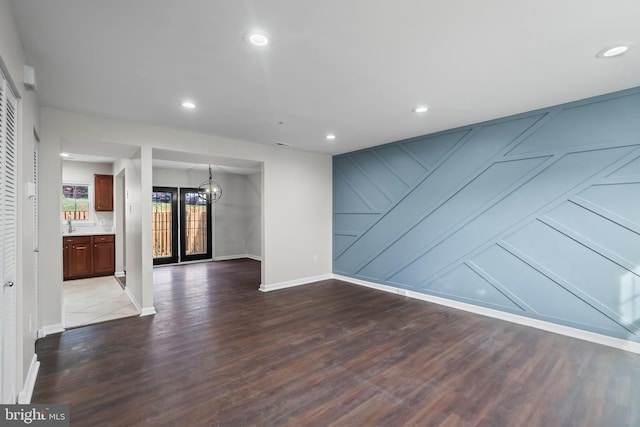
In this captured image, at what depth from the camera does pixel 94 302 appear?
4590 millimetres

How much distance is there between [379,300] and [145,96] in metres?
4.13

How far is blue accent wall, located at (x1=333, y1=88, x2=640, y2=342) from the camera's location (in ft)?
9.91

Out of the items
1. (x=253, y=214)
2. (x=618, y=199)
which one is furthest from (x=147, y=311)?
(x=618, y=199)

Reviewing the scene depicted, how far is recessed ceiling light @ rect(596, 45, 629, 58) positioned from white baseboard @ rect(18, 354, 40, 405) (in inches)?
196

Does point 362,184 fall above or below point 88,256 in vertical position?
above

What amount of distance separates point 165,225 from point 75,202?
6.64 ft

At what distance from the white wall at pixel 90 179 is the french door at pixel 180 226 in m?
1.13

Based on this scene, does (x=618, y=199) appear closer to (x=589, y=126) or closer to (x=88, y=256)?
(x=589, y=126)

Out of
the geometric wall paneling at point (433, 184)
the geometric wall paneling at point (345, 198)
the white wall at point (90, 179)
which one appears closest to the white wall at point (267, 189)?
the geometric wall paneling at point (345, 198)

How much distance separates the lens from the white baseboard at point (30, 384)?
2062 mm

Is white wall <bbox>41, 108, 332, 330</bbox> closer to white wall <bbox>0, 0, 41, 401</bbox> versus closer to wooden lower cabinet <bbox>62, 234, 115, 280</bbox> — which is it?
white wall <bbox>0, 0, 41, 401</bbox>

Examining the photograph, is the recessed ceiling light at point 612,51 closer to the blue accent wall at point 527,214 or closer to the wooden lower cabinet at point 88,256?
the blue accent wall at point 527,214

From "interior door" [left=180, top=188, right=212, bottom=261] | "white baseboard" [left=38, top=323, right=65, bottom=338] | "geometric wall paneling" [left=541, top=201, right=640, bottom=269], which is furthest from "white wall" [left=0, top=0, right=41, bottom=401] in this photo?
"interior door" [left=180, top=188, right=212, bottom=261]

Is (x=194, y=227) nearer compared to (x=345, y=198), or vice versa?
(x=345, y=198)
